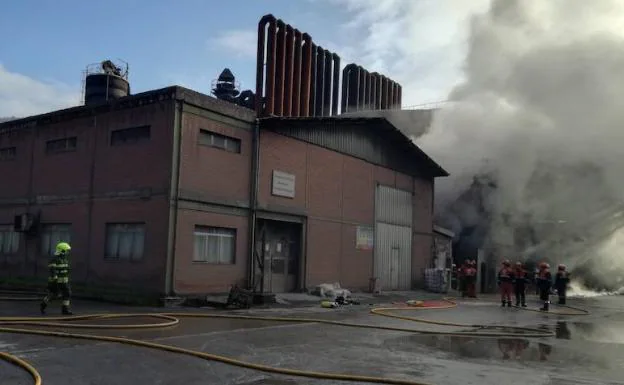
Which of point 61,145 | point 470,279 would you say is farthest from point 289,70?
point 470,279

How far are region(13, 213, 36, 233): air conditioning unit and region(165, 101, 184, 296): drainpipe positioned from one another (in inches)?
266

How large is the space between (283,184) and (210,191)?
3.16 metres

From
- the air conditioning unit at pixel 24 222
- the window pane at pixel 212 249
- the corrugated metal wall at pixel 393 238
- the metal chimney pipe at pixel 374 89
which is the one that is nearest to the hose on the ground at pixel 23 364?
the window pane at pixel 212 249

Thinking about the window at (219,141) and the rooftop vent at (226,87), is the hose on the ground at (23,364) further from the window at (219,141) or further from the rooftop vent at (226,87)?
the rooftop vent at (226,87)

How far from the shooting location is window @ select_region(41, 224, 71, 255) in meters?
18.5

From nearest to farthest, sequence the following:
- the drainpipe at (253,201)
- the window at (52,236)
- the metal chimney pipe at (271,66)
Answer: the drainpipe at (253,201)
the window at (52,236)
the metal chimney pipe at (271,66)

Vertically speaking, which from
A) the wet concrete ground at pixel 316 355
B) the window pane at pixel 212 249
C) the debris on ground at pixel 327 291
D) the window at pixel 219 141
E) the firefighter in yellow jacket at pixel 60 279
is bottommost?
the wet concrete ground at pixel 316 355

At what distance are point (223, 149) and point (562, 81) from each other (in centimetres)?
1612

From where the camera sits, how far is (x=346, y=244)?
22.0 meters

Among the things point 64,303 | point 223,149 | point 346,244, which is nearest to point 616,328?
point 346,244

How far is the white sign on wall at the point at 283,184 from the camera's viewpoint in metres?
18.8

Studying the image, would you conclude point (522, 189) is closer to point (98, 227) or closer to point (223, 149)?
point (223, 149)

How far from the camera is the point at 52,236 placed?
62.3 ft

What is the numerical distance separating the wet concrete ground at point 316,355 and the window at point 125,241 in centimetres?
390
